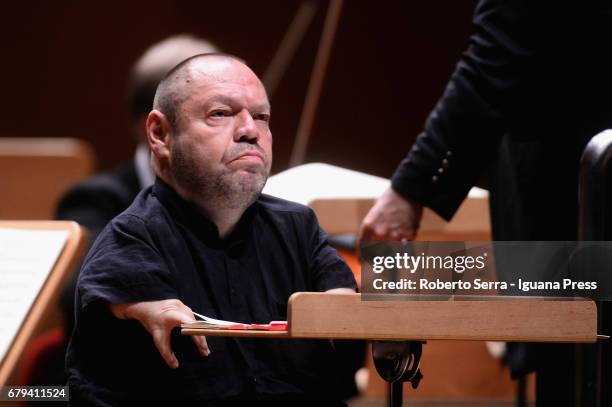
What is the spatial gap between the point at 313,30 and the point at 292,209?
0.58m

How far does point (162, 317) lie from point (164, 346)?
0.09 ft

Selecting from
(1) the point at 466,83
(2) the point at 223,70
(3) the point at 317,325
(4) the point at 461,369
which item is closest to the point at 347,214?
(1) the point at 466,83

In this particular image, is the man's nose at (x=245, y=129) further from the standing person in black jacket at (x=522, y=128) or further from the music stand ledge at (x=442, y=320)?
the standing person in black jacket at (x=522, y=128)

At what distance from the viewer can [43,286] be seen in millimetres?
1374

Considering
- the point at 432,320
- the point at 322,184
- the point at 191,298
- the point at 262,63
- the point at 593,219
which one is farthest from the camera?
the point at 262,63

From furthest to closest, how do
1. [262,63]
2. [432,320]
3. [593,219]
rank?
[262,63] → [593,219] → [432,320]

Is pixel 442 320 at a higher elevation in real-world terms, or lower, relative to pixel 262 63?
lower

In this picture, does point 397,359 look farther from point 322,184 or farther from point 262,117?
point 322,184

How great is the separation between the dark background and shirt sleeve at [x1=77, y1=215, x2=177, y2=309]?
0.24 meters

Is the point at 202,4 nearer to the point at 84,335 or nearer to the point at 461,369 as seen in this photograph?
the point at 461,369

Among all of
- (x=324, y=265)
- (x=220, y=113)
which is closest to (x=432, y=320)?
(x=324, y=265)

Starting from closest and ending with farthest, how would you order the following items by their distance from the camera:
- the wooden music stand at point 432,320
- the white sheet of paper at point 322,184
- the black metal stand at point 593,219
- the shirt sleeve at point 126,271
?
1. the wooden music stand at point 432,320
2. the shirt sleeve at point 126,271
3. the black metal stand at point 593,219
4. the white sheet of paper at point 322,184

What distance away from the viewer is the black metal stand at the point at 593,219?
1.35 meters

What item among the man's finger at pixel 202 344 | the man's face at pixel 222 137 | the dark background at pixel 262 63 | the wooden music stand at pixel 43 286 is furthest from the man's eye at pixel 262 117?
the wooden music stand at pixel 43 286
